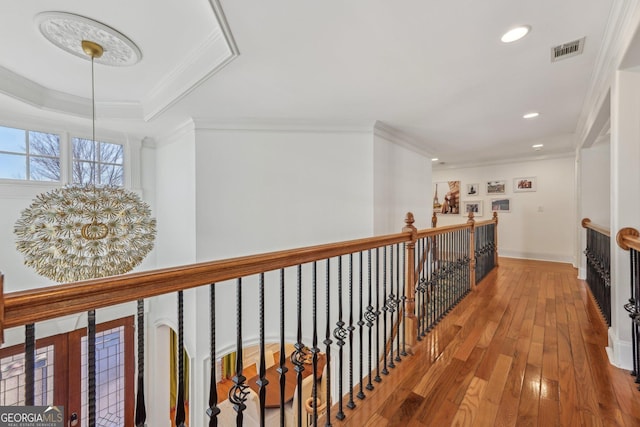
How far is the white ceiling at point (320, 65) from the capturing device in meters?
1.75

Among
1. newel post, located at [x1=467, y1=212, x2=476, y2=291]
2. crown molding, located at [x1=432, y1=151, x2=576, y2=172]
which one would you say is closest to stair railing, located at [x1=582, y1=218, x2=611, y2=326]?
newel post, located at [x1=467, y1=212, x2=476, y2=291]

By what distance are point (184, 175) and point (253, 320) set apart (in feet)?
7.12

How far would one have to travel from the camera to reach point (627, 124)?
197 cm

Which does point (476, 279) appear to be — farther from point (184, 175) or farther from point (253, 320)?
point (184, 175)

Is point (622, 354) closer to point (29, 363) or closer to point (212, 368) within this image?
point (212, 368)

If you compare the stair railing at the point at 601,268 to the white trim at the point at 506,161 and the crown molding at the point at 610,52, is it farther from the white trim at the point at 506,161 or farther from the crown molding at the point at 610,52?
the white trim at the point at 506,161

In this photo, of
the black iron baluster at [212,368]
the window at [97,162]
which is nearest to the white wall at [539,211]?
the black iron baluster at [212,368]

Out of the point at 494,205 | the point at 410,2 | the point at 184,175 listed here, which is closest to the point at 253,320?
the point at 184,175

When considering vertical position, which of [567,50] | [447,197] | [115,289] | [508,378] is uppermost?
[567,50]

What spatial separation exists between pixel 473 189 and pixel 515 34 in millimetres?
5439

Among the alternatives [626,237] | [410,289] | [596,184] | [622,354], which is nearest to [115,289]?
[410,289]

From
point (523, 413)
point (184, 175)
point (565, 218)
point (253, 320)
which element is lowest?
point (253, 320)

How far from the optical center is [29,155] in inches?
141

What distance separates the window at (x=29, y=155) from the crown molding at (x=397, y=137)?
170 inches
